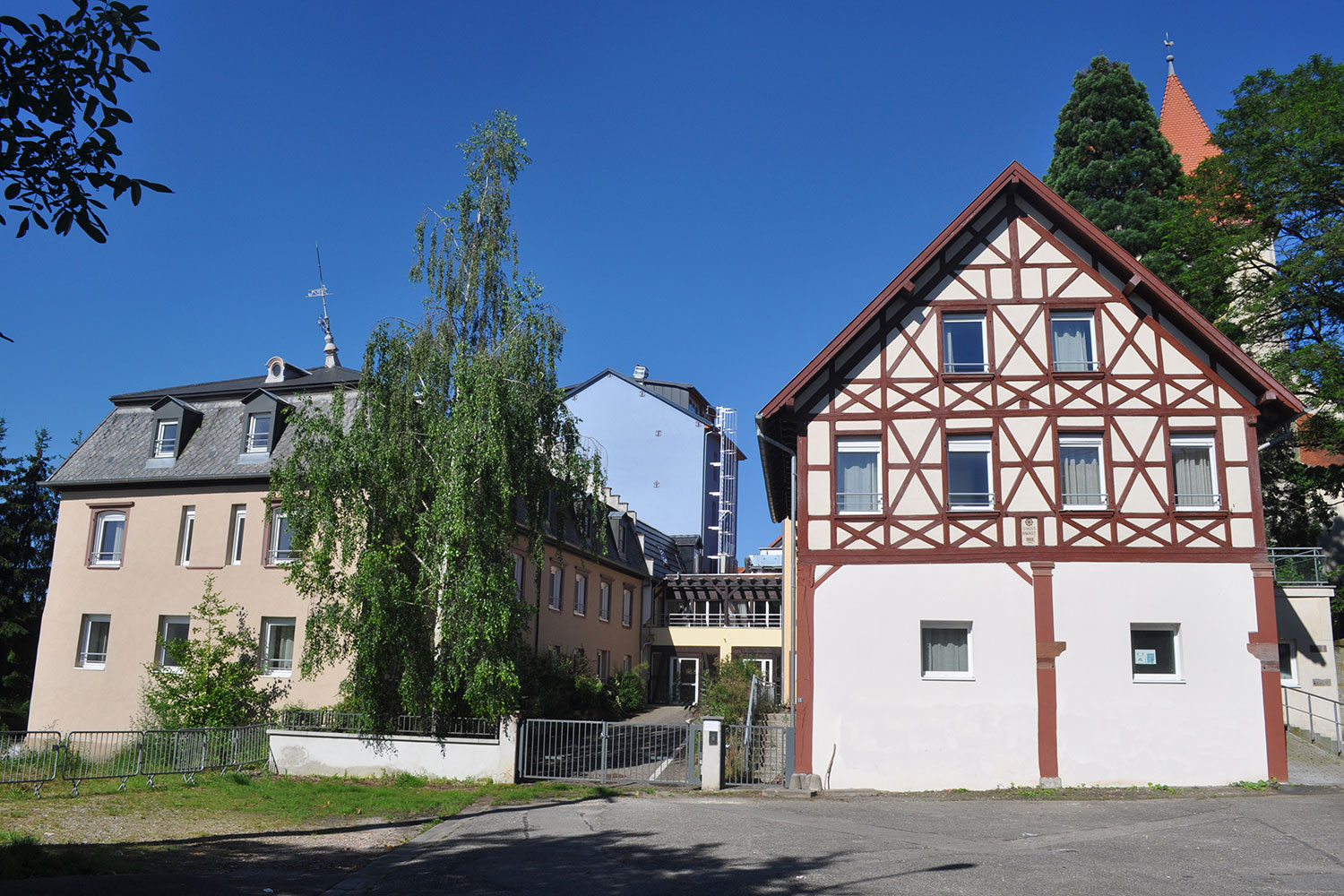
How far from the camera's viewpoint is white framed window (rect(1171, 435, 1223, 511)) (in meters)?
18.8

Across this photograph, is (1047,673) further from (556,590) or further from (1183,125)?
(1183,125)

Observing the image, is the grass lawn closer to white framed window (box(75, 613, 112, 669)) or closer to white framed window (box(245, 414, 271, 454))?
white framed window (box(75, 613, 112, 669))

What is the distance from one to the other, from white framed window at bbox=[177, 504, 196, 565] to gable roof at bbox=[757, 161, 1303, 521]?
15.8 meters

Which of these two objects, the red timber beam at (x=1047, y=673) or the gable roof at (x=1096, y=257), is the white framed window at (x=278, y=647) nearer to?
the gable roof at (x=1096, y=257)

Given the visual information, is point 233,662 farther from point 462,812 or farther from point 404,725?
point 462,812

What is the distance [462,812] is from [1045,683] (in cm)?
1001

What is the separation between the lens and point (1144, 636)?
18.4 metres

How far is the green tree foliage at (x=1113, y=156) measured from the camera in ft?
108

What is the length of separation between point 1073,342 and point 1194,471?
319 cm

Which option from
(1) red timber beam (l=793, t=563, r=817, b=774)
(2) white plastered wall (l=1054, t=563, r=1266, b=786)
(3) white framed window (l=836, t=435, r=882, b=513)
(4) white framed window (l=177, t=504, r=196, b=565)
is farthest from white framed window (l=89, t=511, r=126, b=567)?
(2) white plastered wall (l=1054, t=563, r=1266, b=786)

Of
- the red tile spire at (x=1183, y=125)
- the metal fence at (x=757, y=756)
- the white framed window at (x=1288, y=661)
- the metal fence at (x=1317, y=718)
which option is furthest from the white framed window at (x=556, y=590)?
the red tile spire at (x=1183, y=125)

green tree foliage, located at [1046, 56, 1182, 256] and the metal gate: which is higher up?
green tree foliage, located at [1046, 56, 1182, 256]

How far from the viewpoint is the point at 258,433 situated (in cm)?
2758

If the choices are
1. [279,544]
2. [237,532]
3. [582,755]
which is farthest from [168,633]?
[582,755]
